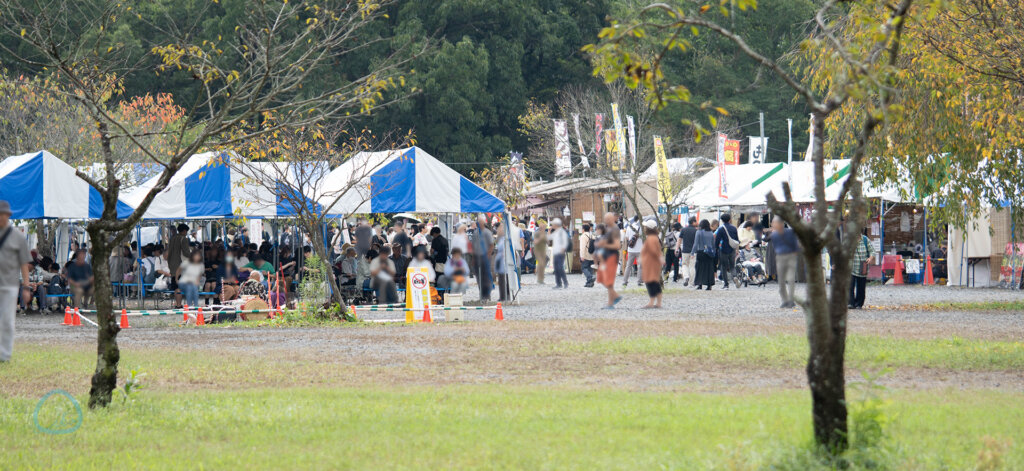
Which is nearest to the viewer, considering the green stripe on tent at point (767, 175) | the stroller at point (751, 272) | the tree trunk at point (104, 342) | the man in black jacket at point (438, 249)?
the tree trunk at point (104, 342)

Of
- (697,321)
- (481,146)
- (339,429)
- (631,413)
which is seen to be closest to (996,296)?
(697,321)

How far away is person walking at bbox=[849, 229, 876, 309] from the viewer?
21016mm

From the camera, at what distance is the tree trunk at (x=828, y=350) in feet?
21.5

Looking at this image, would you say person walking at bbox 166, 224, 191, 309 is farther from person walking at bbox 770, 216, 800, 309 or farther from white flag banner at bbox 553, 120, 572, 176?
white flag banner at bbox 553, 120, 572, 176

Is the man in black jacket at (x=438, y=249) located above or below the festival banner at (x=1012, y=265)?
above

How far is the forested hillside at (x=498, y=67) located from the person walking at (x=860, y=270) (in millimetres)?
27600

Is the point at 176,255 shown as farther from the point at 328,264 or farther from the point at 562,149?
the point at 562,149

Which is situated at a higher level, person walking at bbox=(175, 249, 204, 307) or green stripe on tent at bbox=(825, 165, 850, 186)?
green stripe on tent at bbox=(825, 165, 850, 186)

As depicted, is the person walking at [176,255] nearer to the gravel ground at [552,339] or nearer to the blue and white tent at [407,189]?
the gravel ground at [552,339]

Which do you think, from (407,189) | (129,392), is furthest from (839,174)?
(129,392)

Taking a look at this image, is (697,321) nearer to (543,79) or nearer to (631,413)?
(631,413)

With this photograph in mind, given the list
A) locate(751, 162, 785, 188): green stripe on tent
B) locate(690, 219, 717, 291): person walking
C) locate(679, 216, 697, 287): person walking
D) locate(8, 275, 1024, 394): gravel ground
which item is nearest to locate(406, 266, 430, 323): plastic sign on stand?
locate(8, 275, 1024, 394): gravel ground

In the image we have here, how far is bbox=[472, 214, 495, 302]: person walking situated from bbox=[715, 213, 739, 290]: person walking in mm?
5552

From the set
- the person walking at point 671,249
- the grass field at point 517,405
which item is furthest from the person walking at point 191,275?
the person walking at point 671,249
